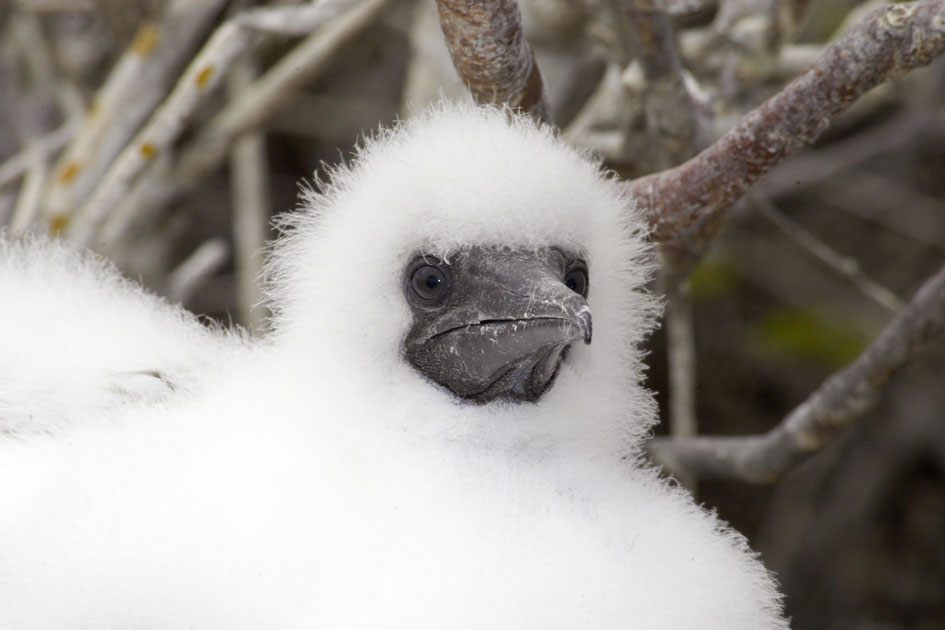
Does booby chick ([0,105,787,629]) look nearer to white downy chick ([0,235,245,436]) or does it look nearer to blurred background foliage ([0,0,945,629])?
white downy chick ([0,235,245,436])

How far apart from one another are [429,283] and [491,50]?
0.35 metres

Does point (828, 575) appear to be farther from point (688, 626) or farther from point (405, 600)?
point (405, 600)

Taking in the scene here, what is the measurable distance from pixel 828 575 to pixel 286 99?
2374 mm

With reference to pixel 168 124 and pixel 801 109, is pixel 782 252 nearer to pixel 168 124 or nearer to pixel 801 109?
pixel 168 124

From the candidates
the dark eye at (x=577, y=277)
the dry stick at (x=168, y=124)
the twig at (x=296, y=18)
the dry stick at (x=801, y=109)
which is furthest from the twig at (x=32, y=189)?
the dry stick at (x=801, y=109)

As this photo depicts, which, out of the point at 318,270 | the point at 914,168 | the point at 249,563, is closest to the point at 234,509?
the point at 249,563

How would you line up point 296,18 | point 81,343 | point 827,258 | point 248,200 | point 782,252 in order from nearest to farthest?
1. point 81,343
2. point 296,18
3. point 827,258
4. point 248,200
5. point 782,252

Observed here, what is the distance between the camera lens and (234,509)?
1530 millimetres

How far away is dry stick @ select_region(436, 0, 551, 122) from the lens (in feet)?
5.38

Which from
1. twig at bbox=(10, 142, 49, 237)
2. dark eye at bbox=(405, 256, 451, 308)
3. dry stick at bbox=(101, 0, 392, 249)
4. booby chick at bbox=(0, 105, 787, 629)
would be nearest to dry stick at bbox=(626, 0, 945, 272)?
booby chick at bbox=(0, 105, 787, 629)

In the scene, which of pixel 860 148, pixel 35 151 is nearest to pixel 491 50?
pixel 35 151

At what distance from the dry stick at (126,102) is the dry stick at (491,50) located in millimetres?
1212

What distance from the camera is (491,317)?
164cm

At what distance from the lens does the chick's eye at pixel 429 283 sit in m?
1.69
